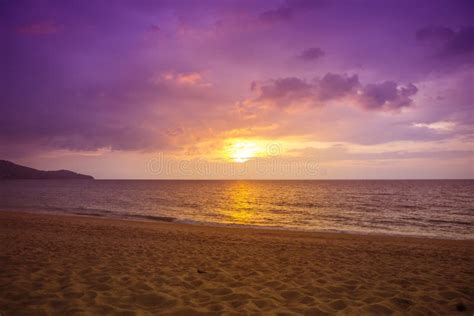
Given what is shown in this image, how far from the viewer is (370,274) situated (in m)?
7.68

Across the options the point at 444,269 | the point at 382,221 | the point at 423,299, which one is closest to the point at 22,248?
the point at 423,299

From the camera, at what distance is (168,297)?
541 cm

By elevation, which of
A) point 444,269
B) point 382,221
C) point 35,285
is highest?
point 35,285

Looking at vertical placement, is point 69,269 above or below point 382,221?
above

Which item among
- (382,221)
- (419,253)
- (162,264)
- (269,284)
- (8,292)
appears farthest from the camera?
(382,221)

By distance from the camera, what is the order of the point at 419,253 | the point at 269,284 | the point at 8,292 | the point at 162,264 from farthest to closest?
the point at 419,253 → the point at 162,264 → the point at 269,284 → the point at 8,292

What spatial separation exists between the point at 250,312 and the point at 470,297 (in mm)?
4664

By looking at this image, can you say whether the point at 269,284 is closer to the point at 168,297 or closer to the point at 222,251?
the point at 168,297

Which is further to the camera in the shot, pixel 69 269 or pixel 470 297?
pixel 69 269

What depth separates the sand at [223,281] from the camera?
5.04 m

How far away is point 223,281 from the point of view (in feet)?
21.7

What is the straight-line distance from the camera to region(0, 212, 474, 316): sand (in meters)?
5.04

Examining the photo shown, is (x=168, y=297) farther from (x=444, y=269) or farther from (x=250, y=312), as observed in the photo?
(x=444, y=269)

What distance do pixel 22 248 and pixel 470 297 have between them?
12.9 meters
